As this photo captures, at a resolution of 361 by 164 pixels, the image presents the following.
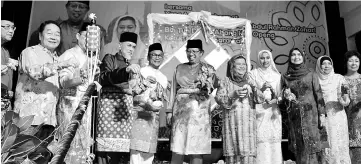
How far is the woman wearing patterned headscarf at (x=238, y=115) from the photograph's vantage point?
3.30 metres

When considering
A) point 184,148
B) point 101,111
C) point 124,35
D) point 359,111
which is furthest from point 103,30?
point 359,111

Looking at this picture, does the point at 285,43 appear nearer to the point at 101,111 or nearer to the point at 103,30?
the point at 103,30

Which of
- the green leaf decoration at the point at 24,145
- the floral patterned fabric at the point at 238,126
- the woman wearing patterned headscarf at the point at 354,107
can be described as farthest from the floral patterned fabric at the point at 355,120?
the green leaf decoration at the point at 24,145

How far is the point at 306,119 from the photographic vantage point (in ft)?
11.6

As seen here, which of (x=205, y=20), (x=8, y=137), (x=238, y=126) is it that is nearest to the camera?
(x=8, y=137)

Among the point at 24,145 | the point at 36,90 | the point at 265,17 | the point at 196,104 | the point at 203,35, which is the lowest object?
the point at 24,145

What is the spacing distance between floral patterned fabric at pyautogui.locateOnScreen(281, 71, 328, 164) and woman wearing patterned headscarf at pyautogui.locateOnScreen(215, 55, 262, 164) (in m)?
0.45

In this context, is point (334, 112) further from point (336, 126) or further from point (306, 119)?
point (306, 119)

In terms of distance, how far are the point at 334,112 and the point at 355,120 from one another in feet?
0.89

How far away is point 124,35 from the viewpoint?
3.65m

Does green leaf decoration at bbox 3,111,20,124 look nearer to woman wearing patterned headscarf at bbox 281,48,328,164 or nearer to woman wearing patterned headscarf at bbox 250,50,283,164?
woman wearing patterned headscarf at bbox 250,50,283,164

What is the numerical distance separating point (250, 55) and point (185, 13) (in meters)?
1.07

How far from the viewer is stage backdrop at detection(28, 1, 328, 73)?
17.4ft

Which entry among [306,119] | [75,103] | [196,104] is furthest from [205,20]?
[75,103]
